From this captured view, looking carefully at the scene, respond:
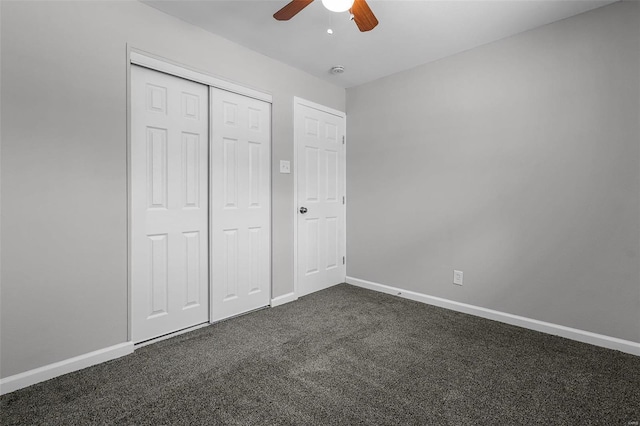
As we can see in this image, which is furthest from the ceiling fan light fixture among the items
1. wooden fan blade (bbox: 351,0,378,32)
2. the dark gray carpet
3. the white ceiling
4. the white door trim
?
the dark gray carpet

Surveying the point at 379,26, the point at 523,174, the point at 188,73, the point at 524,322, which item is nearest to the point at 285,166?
the point at 188,73

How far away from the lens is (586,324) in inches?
92.2

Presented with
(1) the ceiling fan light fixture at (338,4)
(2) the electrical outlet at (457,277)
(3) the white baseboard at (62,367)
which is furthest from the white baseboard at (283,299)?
(1) the ceiling fan light fixture at (338,4)

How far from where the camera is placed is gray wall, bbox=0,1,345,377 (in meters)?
1.74

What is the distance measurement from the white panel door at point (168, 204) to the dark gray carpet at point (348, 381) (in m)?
0.27

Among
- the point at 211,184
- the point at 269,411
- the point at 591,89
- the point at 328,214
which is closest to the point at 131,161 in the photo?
the point at 211,184

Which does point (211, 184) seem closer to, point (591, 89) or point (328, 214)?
point (328, 214)

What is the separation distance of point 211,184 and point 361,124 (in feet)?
6.55

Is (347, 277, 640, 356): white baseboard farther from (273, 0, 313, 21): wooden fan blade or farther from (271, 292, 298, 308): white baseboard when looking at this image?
(273, 0, 313, 21): wooden fan blade

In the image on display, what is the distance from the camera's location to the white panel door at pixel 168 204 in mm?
2246

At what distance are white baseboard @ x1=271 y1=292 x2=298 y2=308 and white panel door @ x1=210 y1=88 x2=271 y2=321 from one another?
2.7 inches

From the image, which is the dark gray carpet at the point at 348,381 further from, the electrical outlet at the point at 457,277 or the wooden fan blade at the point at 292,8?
the wooden fan blade at the point at 292,8

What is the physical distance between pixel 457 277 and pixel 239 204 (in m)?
2.18

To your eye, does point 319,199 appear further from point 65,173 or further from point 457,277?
point 65,173
